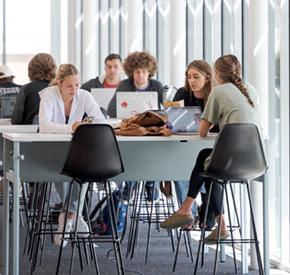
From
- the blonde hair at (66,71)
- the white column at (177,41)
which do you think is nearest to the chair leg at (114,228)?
the blonde hair at (66,71)

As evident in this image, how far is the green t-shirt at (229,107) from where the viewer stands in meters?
4.32

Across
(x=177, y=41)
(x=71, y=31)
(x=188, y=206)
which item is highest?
(x=71, y=31)

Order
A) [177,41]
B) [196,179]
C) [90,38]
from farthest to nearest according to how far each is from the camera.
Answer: [90,38] < [177,41] < [196,179]

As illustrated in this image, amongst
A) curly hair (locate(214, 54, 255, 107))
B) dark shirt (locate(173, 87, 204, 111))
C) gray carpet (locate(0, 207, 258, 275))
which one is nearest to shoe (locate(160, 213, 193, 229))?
gray carpet (locate(0, 207, 258, 275))

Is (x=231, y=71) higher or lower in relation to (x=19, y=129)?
higher

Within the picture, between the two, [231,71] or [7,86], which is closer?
[231,71]

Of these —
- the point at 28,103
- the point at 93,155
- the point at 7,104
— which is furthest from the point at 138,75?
the point at 93,155

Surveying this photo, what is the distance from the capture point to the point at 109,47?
1065cm

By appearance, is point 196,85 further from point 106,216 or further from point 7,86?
point 7,86

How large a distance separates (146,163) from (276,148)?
3.58 ft

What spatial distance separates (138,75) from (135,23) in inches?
109

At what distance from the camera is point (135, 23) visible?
8.80m

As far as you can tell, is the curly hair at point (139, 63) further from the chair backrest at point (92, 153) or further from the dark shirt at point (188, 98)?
the chair backrest at point (92, 153)

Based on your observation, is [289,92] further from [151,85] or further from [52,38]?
[52,38]
